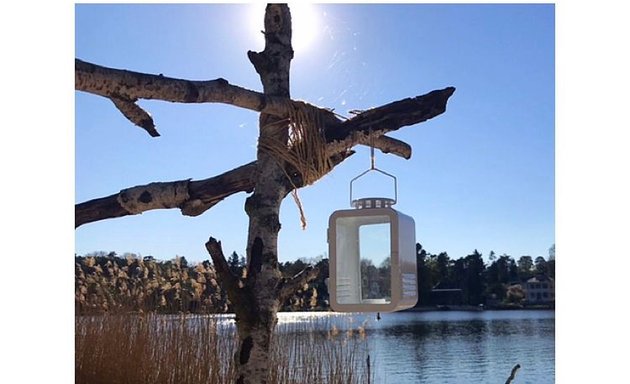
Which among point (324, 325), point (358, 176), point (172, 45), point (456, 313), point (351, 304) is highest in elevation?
point (172, 45)

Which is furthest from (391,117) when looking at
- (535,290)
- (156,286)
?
(535,290)

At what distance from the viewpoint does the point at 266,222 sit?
4.43ft

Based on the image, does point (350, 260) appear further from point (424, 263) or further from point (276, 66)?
point (424, 263)

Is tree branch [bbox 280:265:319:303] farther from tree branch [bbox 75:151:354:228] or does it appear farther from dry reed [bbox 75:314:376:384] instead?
dry reed [bbox 75:314:376:384]

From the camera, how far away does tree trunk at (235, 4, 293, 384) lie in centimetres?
132

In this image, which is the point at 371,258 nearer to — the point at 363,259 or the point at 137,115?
the point at 363,259

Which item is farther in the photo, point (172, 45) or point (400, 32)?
point (400, 32)

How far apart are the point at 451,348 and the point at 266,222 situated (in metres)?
9.22

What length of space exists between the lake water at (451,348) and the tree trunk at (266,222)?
6.21 ft

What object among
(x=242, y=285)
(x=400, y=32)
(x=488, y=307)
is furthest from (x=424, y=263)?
(x=242, y=285)

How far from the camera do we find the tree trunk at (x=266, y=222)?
1317mm

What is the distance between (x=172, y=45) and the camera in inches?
156

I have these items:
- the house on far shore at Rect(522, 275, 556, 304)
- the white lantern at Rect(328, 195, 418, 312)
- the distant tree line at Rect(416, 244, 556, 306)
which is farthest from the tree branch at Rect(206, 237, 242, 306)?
the house on far shore at Rect(522, 275, 556, 304)
